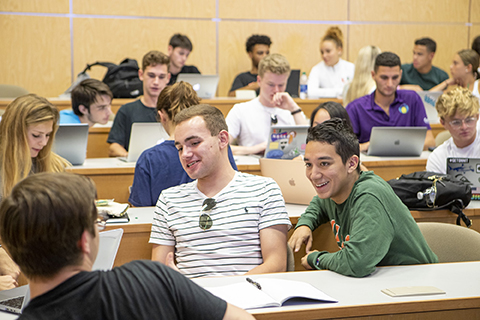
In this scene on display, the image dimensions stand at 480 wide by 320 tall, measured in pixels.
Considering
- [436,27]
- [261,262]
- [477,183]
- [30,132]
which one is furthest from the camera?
[436,27]

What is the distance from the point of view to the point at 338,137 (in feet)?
6.14

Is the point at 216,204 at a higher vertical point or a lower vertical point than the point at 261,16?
lower

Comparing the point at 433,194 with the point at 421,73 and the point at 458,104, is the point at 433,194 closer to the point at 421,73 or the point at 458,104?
the point at 458,104

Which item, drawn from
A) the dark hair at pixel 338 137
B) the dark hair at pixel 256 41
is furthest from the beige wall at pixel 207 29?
the dark hair at pixel 338 137

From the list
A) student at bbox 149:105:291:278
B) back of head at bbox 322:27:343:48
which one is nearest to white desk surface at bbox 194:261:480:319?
A: student at bbox 149:105:291:278

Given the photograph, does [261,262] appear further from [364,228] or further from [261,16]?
[261,16]

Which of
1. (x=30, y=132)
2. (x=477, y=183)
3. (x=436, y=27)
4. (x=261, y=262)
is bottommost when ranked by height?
(x=261, y=262)

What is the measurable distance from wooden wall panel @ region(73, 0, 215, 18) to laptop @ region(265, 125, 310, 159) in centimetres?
414

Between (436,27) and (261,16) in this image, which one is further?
(436,27)

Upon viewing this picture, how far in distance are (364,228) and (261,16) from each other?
5888mm

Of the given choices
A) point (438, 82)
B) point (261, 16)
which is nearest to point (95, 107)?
point (261, 16)

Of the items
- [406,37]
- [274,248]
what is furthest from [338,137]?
[406,37]

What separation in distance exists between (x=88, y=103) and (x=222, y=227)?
7.55ft

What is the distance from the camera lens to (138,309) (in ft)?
3.35
